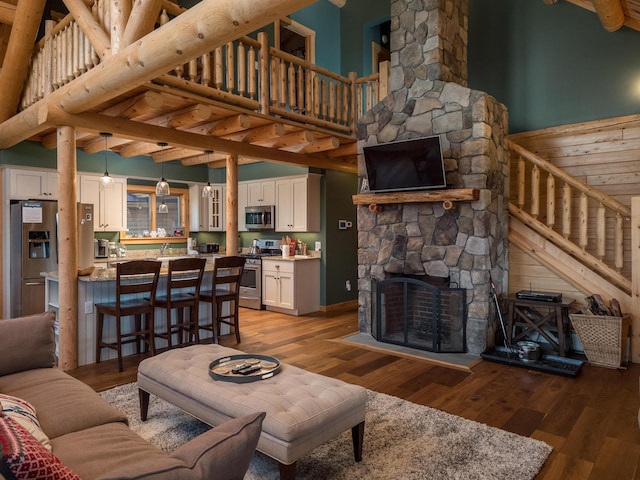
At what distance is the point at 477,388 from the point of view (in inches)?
147

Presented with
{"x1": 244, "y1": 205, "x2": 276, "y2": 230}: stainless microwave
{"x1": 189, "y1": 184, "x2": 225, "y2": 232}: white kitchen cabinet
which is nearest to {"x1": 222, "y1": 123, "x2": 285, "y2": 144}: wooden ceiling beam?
{"x1": 244, "y1": 205, "x2": 276, "y2": 230}: stainless microwave

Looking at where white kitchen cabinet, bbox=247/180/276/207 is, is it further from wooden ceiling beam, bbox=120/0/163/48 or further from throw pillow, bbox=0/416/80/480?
throw pillow, bbox=0/416/80/480

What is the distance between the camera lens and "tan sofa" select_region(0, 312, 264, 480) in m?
1.10

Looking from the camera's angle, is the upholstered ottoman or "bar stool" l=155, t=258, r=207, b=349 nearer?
the upholstered ottoman

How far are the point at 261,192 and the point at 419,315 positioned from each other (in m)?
3.88

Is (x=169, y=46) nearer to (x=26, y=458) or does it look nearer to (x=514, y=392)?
(x=26, y=458)

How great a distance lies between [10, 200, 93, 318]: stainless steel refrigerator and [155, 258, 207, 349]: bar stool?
218 cm

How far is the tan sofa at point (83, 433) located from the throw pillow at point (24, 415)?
1cm

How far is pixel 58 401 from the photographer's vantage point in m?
2.19

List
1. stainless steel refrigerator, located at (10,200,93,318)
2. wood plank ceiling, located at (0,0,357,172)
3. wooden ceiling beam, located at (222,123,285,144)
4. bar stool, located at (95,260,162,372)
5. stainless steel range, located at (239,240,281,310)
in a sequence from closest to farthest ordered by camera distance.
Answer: wood plank ceiling, located at (0,0,357,172)
bar stool, located at (95,260,162,372)
wooden ceiling beam, located at (222,123,285,144)
stainless steel refrigerator, located at (10,200,93,318)
stainless steel range, located at (239,240,281,310)

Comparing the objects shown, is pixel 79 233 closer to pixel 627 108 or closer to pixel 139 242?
pixel 139 242

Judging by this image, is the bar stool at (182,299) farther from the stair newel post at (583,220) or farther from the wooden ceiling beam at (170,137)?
the stair newel post at (583,220)

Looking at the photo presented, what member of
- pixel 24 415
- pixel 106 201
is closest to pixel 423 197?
pixel 24 415

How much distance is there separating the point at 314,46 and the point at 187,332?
606cm
